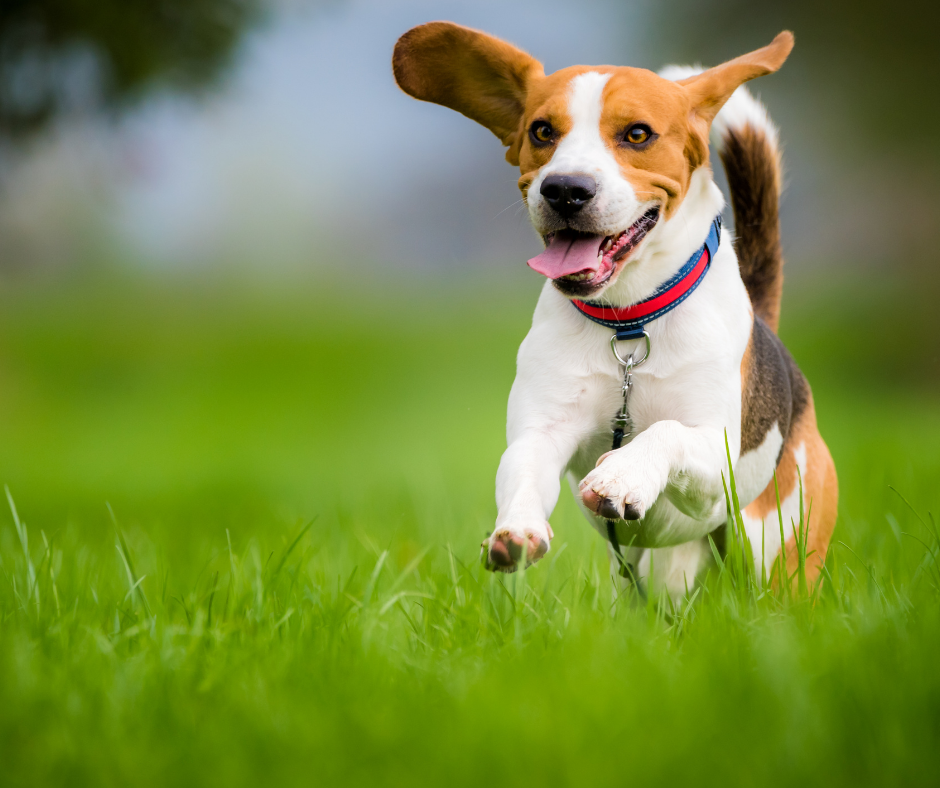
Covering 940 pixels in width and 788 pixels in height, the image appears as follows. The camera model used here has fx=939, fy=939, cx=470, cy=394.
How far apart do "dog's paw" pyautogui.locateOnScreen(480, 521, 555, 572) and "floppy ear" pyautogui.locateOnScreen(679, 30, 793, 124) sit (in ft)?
5.28

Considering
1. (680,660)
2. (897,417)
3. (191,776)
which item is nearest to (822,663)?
(680,660)

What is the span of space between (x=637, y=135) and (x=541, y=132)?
1.02ft

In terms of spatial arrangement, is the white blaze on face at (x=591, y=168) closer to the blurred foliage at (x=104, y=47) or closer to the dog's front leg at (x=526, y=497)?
the dog's front leg at (x=526, y=497)

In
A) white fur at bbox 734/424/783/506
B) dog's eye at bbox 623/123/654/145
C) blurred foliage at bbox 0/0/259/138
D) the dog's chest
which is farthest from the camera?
blurred foliage at bbox 0/0/259/138

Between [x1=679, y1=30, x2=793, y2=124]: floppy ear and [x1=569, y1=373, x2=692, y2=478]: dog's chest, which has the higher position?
[x1=679, y1=30, x2=793, y2=124]: floppy ear

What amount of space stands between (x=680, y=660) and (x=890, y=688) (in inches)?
20.3

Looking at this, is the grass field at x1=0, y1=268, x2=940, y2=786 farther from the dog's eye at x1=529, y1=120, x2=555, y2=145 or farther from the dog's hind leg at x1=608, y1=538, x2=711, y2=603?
the dog's eye at x1=529, y1=120, x2=555, y2=145

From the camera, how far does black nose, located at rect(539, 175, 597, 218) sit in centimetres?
276

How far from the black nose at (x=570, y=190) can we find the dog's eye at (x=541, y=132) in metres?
0.29

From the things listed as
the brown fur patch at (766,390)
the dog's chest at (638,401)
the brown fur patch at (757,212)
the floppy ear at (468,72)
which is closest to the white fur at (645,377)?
the dog's chest at (638,401)

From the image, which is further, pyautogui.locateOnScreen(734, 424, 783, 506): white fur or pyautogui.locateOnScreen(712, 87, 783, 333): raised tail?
pyautogui.locateOnScreen(712, 87, 783, 333): raised tail

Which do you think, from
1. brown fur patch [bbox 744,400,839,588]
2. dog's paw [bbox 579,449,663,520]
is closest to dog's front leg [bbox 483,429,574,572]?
dog's paw [bbox 579,449,663,520]

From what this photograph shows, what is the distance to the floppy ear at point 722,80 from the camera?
3178 mm

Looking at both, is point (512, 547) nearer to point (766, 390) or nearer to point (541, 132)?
point (541, 132)
